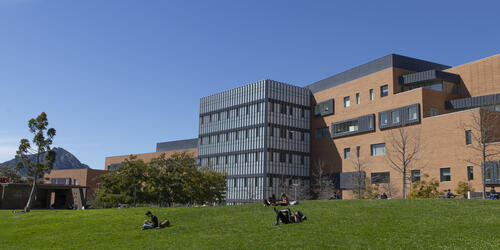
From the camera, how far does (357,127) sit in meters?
65.1

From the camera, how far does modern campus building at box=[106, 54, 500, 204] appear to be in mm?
50375

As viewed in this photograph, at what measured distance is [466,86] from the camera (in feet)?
188

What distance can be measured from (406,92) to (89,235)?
4402 cm

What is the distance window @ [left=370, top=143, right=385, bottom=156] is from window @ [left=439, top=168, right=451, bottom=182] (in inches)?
385

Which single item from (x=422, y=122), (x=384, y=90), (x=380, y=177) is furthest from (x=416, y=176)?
(x=384, y=90)

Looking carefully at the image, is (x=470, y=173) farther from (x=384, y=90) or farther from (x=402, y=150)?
(x=384, y=90)

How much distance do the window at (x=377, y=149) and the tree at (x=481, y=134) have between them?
12827mm

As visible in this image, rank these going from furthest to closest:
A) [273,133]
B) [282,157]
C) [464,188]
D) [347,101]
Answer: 1. [282,157]
2. [273,133]
3. [347,101]
4. [464,188]

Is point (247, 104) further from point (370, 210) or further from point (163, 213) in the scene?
point (370, 210)

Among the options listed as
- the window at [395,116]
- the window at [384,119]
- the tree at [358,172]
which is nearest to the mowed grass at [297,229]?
the tree at [358,172]

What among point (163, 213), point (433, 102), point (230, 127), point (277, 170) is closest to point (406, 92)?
point (433, 102)

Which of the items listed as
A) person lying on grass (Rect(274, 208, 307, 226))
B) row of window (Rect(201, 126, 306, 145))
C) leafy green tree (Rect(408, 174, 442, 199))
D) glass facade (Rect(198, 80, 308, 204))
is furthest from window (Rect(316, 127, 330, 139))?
person lying on grass (Rect(274, 208, 307, 226))

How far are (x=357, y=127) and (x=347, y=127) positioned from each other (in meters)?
2.39

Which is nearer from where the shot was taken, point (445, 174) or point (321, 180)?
point (445, 174)
